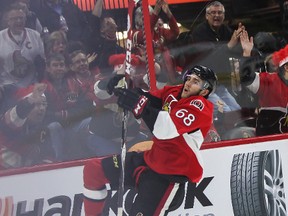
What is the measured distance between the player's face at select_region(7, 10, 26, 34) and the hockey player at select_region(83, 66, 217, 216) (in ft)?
2.05

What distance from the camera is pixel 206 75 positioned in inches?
153

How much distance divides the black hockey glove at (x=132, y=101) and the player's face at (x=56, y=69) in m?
0.43

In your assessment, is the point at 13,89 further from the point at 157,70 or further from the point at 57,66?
the point at 157,70

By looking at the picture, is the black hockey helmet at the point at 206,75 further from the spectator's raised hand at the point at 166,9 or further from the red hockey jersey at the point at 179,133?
the spectator's raised hand at the point at 166,9

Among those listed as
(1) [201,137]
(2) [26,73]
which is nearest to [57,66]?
(2) [26,73]

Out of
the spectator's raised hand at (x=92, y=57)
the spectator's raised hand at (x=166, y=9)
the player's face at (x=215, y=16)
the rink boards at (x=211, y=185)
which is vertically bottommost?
the rink boards at (x=211, y=185)

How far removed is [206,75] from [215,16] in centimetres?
44

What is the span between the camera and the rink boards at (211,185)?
3994 mm

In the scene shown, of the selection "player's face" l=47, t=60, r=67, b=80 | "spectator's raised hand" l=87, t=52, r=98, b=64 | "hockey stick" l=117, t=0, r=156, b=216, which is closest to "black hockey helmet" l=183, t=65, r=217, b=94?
"hockey stick" l=117, t=0, r=156, b=216

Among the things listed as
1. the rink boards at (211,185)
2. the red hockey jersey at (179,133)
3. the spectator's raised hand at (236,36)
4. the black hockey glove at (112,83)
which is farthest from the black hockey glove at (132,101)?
the spectator's raised hand at (236,36)

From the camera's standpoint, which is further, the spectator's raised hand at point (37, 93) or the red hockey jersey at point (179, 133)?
the spectator's raised hand at point (37, 93)

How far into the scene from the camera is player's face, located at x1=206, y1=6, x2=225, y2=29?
410cm

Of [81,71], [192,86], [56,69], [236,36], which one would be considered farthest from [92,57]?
[236,36]

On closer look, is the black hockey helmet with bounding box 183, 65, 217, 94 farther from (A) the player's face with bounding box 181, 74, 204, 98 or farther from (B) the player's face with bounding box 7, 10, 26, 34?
(B) the player's face with bounding box 7, 10, 26, 34
